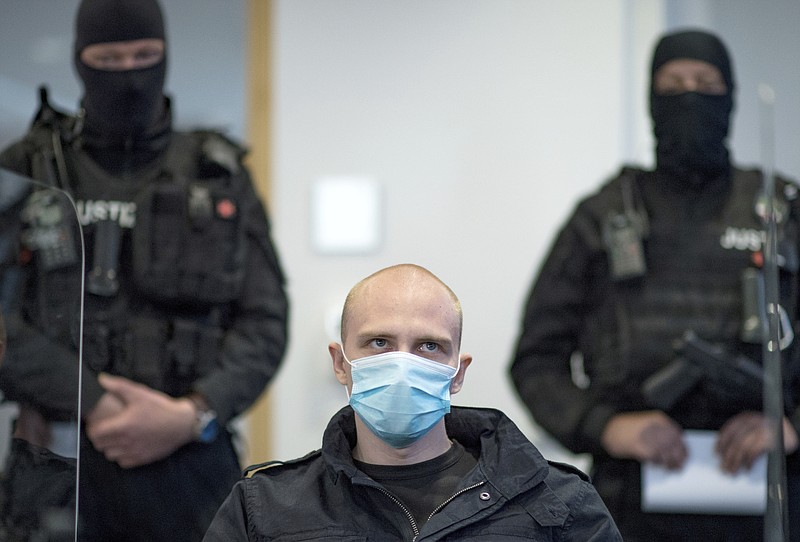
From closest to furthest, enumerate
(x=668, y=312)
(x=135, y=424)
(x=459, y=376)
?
(x=459, y=376) < (x=135, y=424) < (x=668, y=312)

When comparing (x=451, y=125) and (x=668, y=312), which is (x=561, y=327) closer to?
(x=668, y=312)

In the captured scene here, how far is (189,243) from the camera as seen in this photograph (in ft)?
8.50

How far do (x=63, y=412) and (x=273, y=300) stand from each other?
822 mm

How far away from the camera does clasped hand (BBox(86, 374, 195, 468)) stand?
2.38 meters

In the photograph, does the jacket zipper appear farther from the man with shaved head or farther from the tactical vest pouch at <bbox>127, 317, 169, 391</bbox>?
the tactical vest pouch at <bbox>127, 317, 169, 391</bbox>

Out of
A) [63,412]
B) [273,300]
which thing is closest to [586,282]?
[273,300]

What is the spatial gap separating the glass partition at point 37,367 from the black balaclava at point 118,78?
0.65 meters

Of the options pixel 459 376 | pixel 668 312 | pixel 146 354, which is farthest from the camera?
pixel 668 312

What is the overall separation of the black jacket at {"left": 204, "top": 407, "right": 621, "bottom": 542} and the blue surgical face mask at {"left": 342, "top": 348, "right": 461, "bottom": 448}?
0.08 meters

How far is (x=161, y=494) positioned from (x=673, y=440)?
122cm

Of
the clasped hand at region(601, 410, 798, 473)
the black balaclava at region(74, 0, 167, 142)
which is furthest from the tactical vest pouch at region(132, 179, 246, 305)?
the clasped hand at region(601, 410, 798, 473)

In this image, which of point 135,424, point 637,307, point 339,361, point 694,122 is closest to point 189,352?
point 135,424

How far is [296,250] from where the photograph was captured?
146 inches

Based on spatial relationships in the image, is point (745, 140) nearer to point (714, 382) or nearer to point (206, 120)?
point (714, 382)
